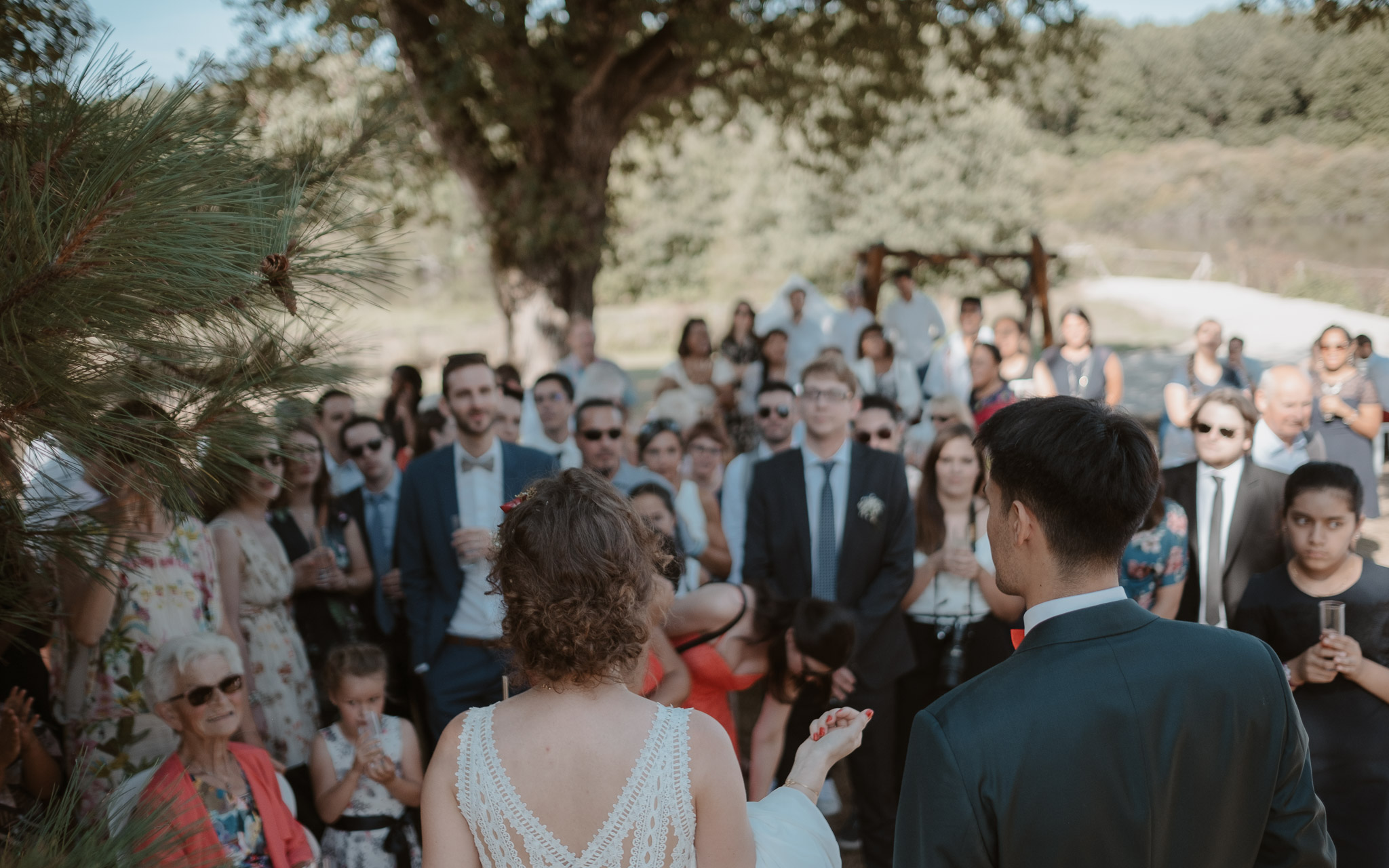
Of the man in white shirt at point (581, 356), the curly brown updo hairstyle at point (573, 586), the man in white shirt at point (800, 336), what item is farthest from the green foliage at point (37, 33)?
the man in white shirt at point (800, 336)

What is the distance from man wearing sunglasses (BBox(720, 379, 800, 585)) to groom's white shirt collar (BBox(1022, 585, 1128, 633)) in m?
2.90

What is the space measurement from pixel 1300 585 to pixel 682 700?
6.65 feet

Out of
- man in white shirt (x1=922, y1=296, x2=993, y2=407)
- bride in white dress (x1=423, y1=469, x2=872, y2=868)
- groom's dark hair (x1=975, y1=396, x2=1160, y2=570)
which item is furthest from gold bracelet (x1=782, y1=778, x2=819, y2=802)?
man in white shirt (x1=922, y1=296, x2=993, y2=407)

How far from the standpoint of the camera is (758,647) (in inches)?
125

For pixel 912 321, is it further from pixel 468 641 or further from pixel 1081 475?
pixel 1081 475

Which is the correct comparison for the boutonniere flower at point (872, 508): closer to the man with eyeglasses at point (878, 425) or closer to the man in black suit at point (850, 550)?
the man in black suit at point (850, 550)

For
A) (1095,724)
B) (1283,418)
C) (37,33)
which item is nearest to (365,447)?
(37,33)

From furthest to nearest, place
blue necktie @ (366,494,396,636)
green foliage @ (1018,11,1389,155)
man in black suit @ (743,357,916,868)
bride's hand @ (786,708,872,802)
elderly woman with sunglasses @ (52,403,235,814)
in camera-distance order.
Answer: green foliage @ (1018,11,1389,155)
blue necktie @ (366,494,396,636)
man in black suit @ (743,357,916,868)
elderly woman with sunglasses @ (52,403,235,814)
bride's hand @ (786,708,872,802)

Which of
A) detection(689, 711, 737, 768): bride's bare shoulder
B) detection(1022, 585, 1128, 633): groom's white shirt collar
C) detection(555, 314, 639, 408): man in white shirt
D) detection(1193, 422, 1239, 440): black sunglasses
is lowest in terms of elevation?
detection(689, 711, 737, 768): bride's bare shoulder

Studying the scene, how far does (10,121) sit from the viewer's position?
1517 mm

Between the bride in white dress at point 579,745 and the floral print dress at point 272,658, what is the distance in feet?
7.62

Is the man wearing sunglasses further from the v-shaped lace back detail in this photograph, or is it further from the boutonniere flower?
the v-shaped lace back detail

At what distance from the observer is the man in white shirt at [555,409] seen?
577cm

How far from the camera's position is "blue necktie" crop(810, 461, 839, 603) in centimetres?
379
